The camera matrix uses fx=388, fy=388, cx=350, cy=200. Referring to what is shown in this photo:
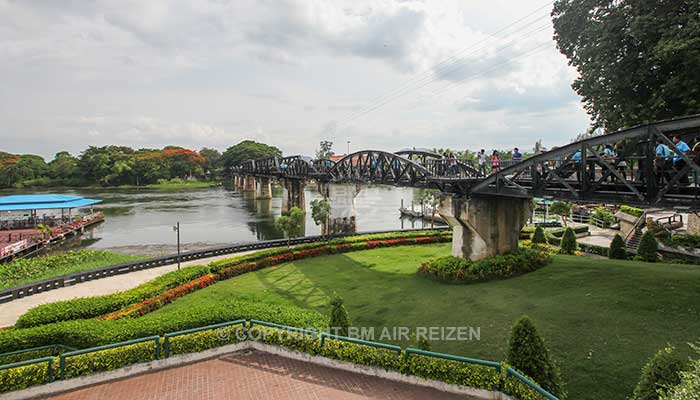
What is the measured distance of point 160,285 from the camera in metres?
19.4

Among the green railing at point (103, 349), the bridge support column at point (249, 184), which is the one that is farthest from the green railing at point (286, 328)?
the bridge support column at point (249, 184)

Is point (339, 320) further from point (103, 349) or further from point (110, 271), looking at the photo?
point (110, 271)

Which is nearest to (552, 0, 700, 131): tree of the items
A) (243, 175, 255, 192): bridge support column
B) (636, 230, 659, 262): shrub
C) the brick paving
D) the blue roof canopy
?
(636, 230, 659, 262): shrub

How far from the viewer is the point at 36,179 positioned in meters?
122

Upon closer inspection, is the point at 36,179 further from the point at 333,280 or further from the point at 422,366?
the point at 422,366

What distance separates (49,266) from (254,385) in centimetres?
2636

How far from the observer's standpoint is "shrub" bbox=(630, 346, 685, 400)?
6918 mm

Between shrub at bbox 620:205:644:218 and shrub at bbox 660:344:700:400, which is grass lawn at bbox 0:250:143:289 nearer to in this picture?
shrub at bbox 660:344:700:400

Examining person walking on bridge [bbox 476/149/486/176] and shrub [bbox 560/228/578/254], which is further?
shrub [bbox 560/228/578/254]

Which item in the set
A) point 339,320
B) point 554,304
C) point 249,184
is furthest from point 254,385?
point 249,184

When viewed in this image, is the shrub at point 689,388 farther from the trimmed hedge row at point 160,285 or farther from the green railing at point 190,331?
Result: the trimmed hedge row at point 160,285

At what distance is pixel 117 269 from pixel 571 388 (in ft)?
79.7

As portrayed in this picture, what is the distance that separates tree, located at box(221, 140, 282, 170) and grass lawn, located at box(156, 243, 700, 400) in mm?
115260

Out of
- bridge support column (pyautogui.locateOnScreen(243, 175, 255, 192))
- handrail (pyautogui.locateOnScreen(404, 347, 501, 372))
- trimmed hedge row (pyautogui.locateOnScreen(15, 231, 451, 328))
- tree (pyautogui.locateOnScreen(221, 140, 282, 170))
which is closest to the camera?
handrail (pyautogui.locateOnScreen(404, 347, 501, 372))
